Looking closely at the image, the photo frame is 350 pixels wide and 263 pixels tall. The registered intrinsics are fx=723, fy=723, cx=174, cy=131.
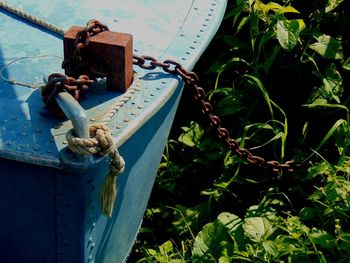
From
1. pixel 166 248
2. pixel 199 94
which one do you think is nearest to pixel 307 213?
pixel 166 248

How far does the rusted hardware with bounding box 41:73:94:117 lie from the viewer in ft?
6.17

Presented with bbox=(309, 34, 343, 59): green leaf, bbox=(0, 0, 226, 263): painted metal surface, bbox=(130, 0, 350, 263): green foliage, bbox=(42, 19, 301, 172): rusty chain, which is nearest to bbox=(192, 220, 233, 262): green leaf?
bbox=(130, 0, 350, 263): green foliage

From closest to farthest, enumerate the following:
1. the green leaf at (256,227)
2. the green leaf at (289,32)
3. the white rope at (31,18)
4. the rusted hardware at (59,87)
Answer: the rusted hardware at (59,87) → the white rope at (31,18) → the green leaf at (256,227) → the green leaf at (289,32)

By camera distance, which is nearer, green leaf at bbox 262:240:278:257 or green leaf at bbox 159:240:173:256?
green leaf at bbox 262:240:278:257

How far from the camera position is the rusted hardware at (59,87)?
1882 mm

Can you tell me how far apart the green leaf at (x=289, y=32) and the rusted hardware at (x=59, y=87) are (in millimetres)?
1250

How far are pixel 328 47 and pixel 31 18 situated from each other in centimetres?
134

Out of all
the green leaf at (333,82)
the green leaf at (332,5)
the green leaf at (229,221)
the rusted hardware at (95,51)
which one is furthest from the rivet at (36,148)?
the green leaf at (332,5)

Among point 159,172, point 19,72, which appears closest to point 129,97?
point 19,72

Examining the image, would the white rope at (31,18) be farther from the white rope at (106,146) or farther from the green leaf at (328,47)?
the green leaf at (328,47)

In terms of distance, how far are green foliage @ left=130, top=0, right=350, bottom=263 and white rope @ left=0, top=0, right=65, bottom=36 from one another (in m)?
0.91

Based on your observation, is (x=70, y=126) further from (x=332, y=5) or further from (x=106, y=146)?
(x=332, y=5)

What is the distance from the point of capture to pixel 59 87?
1.88 m

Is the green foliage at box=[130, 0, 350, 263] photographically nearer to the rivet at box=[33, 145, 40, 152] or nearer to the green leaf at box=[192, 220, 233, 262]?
the green leaf at box=[192, 220, 233, 262]
